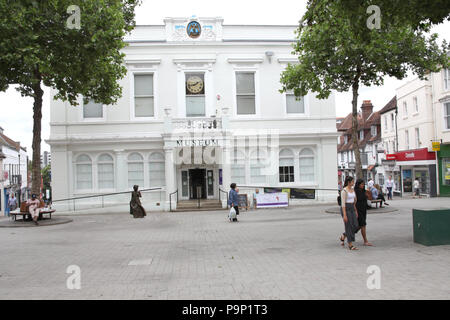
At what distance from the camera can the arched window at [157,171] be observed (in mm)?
26672

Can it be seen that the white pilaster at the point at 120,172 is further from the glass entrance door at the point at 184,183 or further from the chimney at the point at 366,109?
the chimney at the point at 366,109

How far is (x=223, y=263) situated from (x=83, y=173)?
19168 mm

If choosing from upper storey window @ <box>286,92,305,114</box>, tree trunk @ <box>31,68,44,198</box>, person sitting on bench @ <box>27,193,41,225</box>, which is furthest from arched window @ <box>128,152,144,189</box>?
upper storey window @ <box>286,92,305,114</box>

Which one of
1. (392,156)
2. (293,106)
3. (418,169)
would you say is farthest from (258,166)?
(392,156)

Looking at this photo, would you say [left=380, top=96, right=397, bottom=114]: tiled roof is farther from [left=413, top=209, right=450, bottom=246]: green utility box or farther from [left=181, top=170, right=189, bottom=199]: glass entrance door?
[left=413, top=209, right=450, bottom=246]: green utility box

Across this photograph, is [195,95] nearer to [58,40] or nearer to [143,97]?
[143,97]

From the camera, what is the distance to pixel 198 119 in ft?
83.5

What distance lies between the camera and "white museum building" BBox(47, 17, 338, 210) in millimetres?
26188

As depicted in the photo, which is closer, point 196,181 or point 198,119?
point 198,119

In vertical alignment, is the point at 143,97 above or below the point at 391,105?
below

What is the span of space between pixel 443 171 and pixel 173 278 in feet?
101
